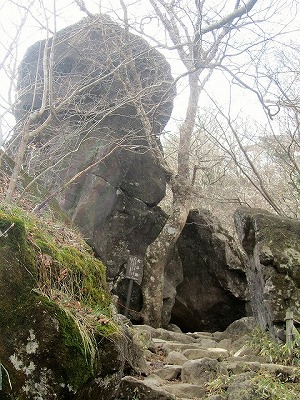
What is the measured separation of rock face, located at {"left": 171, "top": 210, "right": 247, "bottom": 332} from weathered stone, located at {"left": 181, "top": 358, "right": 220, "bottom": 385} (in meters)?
6.79

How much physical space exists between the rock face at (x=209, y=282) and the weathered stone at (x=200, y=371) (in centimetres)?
679

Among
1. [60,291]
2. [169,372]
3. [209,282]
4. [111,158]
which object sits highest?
[111,158]

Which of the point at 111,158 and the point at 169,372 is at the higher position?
the point at 111,158

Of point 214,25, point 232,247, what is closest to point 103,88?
point 232,247

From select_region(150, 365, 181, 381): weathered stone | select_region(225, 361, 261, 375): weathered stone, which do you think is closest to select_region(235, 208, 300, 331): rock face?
select_region(225, 361, 261, 375): weathered stone

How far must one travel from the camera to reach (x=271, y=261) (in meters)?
6.82

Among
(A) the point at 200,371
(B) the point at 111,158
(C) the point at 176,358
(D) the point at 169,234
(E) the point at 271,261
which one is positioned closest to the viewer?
(A) the point at 200,371

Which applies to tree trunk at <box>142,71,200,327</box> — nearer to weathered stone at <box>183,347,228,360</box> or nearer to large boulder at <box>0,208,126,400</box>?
weathered stone at <box>183,347,228,360</box>

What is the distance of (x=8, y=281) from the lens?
3.06 meters

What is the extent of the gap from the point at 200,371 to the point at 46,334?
9.69 ft

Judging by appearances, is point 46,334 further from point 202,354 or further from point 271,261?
point 271,261

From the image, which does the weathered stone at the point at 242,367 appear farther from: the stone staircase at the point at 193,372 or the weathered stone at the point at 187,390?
the weathered stone at the point at 187,390

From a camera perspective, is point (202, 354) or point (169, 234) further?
point (169, 234)

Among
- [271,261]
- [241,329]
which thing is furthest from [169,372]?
[241,329]
